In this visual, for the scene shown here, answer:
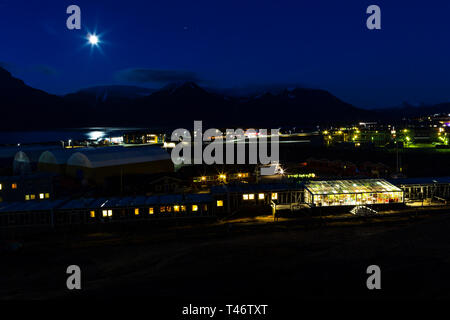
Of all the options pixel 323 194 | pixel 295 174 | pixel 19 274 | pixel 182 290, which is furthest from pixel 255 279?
pixel 295 174

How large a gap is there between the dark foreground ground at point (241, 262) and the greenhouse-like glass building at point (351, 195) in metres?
2.60

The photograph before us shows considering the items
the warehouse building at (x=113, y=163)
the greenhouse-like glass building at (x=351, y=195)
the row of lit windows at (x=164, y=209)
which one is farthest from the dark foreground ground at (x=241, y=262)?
the warehouse building at (x=113, y=163)

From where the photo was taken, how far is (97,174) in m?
33.3

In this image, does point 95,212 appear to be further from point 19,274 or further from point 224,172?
point 224,172

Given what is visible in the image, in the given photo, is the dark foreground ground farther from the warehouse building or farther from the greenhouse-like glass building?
the warehouse building

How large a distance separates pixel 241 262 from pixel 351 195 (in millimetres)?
12880

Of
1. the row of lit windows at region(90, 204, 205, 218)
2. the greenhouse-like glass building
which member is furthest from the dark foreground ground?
the greenhouse-like glass building

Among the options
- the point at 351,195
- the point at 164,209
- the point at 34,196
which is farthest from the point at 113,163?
the point at 351,195

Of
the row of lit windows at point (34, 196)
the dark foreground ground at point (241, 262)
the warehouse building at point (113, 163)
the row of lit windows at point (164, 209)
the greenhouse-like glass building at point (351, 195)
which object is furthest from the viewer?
the warehouse building at point (113, 163)

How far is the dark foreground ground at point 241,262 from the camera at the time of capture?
9898 mm

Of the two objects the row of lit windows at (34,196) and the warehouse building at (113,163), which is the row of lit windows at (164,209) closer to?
the row of lit windows at (34,196)

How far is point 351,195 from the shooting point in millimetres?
23188

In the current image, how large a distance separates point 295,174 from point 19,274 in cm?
2824

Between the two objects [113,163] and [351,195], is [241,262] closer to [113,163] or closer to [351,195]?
[351,195]
